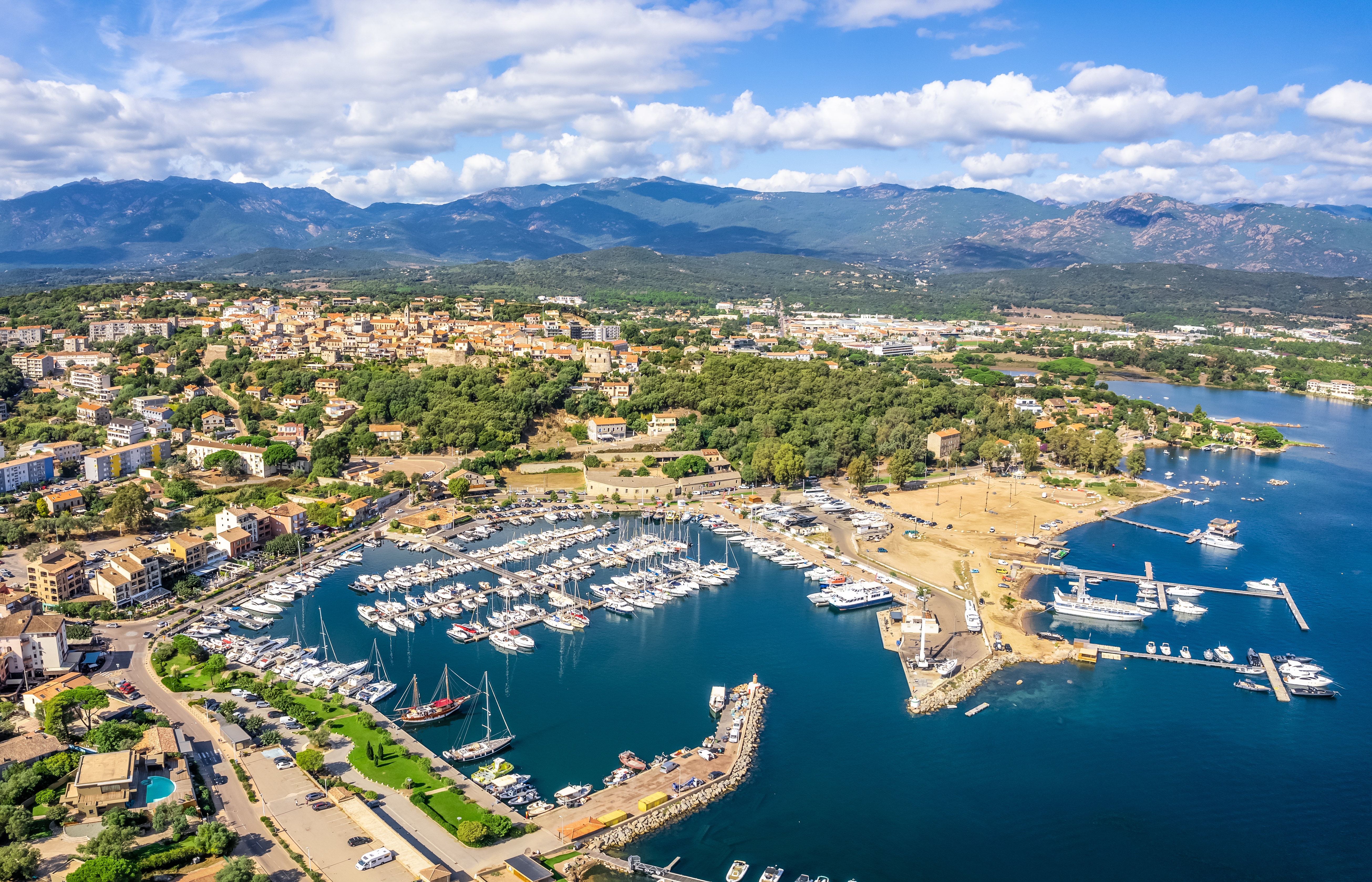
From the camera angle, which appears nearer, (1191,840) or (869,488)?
(1191,840)

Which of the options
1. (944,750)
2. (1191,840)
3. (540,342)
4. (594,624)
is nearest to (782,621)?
(594,624)

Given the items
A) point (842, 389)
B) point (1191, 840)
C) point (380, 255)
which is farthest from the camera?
point (380, 255)

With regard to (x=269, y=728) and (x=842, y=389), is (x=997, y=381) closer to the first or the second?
(x=842, y=389)

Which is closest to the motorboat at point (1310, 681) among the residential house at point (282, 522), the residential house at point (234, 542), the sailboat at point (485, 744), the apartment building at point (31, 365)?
the sailboat at point (485, 744)

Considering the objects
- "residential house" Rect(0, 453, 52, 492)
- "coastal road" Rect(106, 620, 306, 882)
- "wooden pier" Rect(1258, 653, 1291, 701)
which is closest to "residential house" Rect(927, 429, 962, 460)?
"wooden pier" Rect(1258, 653, 1291, 701)

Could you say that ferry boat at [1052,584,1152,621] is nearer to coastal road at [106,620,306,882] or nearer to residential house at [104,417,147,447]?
coastal road at [106,620,306,882]

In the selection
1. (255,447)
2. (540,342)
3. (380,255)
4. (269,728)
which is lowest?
(269,728)
